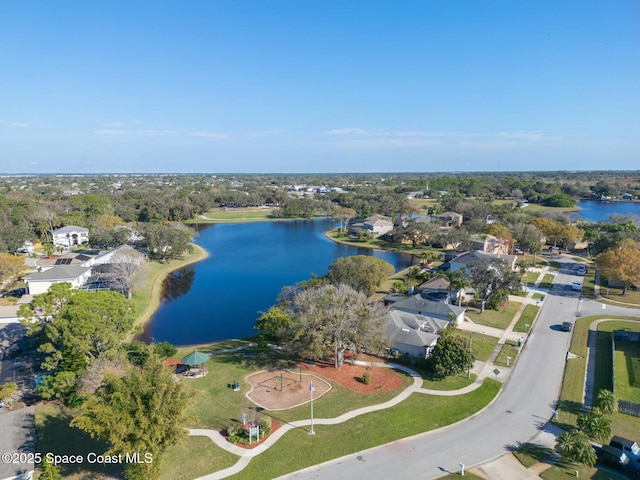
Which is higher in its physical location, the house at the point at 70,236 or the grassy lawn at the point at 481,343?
the house at the point at 70,236

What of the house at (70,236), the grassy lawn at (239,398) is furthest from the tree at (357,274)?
the house at (70,236)

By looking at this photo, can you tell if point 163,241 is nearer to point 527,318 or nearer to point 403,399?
point 403,399

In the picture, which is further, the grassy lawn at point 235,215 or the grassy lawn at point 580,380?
the grassy lawn at point 235,215

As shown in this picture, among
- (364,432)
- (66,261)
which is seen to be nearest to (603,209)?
(364,432)

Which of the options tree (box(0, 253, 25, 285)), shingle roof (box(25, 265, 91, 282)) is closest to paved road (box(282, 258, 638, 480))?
shingle roof (box(25, 265, 91, 282))

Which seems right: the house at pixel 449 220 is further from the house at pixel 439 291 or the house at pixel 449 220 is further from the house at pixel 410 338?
the house at pixel 410 338

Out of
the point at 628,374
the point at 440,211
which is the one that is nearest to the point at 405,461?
the point at 628,374
